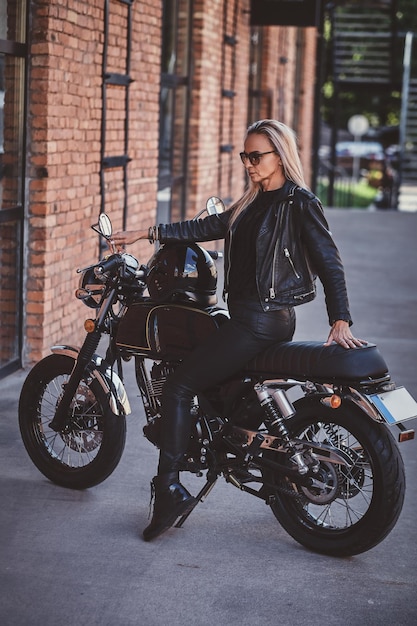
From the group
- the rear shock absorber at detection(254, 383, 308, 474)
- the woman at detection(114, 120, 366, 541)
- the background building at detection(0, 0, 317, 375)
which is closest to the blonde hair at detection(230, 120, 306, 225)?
the woman at detection(114, 120, 366, 541)

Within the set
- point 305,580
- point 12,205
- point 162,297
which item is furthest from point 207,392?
point 12,205

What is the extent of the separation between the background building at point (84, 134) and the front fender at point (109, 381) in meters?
2.08

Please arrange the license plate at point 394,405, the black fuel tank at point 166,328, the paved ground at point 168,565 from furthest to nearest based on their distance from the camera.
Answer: the black fuel tank at point 166,328
the license plate at point 394,405
the paved ground at point 168,565

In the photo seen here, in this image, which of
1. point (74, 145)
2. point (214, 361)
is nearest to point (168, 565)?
point (214, 361)

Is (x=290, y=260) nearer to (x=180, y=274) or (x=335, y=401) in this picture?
(x=180, y=274)

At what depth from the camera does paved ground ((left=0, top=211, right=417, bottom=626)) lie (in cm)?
373

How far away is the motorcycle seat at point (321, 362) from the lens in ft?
13.4

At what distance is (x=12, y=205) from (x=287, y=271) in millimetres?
2941

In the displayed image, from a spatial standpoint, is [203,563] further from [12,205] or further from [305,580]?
[12,205]

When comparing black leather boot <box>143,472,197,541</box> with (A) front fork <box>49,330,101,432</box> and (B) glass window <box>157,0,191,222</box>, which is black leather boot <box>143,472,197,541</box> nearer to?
(A) front fork <box>49,330,101,432</box>

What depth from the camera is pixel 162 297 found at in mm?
4418

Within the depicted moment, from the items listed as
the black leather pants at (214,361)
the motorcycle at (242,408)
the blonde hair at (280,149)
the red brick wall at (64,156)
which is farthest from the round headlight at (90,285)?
the red brick wall at (64,156)

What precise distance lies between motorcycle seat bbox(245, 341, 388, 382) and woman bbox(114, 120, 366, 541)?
0.14 ft

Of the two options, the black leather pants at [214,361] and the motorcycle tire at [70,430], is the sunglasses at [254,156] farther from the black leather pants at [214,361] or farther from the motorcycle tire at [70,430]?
the motorcycle tire at [70,430]
